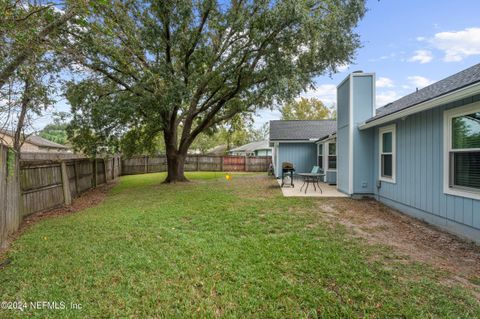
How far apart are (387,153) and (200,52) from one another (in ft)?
25.6

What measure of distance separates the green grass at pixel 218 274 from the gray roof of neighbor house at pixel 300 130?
31.7 ft

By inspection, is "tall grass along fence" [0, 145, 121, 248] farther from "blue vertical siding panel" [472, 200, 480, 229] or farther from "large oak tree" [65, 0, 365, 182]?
"blue vertical siding panel" [472, 200, 480, 229]

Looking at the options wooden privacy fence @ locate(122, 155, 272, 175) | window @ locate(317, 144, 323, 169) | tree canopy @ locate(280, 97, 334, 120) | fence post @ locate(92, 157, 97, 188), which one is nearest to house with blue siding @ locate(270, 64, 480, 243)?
window @ locate(317, 144, 323, 169)

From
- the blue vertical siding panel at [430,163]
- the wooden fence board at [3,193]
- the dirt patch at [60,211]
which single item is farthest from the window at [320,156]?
the wooden fence board at [3,193]

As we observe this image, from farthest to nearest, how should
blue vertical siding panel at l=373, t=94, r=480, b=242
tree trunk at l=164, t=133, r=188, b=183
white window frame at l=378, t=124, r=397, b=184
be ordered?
tree trunk at l=164, t=133, r=188, b=183, white window frame at l=378, t=124, r=397, b=184, blue vertical siding panel at l=373, t=94, r=480, b=242

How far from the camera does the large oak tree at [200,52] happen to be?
26.7 feet

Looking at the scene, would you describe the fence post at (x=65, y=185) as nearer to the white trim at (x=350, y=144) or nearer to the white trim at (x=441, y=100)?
the white trim at (x=350, y=144)

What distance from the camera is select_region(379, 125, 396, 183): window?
6610 millimetres

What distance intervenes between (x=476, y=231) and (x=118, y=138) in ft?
40.1

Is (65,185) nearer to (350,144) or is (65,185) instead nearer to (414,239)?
(414,239)

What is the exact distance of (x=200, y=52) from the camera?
9930mm

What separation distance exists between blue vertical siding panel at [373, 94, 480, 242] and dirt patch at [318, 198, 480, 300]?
0.24m

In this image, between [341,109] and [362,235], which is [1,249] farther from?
[341,109]

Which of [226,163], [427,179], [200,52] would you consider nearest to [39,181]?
[200,52]
